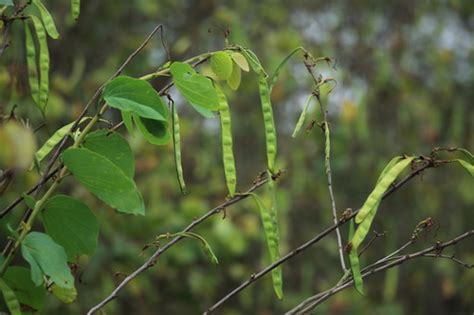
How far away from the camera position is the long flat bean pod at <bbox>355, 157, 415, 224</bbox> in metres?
1.06

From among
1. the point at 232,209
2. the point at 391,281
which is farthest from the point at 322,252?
the point at 232,209

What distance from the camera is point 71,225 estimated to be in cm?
107

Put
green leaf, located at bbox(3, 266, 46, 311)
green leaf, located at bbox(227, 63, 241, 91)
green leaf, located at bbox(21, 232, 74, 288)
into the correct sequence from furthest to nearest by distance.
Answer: green leaf, located at bbox(227, 63, 241, 91)
green leaf, located at bbox(3, 266, 46, 311)
green leaf, located at bbox(21, 232, 74, 288)

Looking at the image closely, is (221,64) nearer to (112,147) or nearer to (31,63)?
(112,147)

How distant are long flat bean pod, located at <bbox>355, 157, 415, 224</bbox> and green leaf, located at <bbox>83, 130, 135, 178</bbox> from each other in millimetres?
283

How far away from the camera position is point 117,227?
10.9 feet

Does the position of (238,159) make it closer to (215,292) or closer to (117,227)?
(215,292)

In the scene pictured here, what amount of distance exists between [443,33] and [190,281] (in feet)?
6.57

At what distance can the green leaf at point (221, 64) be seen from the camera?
113cm

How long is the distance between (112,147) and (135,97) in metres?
0.08

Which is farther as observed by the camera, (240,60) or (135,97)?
(240,60)

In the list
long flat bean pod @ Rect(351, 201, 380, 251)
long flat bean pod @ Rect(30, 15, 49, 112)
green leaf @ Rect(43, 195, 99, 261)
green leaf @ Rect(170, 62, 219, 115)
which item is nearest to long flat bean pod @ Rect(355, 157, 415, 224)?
long flat bean pod @ Rect(351, 201, 380, 251)

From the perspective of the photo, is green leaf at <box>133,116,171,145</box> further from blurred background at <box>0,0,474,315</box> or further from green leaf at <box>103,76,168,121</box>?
blurred background at <box>0,0,474,315</box>

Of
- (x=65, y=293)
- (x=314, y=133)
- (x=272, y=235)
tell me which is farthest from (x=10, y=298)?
(x=314, y=133)
